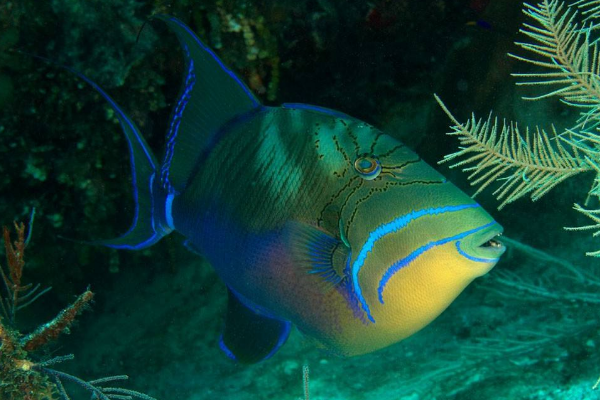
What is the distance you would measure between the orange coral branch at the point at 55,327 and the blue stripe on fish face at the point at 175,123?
610 millimetres

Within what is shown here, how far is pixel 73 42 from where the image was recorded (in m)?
2.54

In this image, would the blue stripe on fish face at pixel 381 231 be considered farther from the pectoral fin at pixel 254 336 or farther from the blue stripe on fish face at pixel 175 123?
the blue stripe on fish face at pixel 175 123

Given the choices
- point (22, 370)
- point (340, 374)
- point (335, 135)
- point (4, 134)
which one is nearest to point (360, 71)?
point (335, 135)

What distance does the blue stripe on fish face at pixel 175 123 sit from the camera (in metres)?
1.97

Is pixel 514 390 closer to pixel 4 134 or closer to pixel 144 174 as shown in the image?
pixel 144 174

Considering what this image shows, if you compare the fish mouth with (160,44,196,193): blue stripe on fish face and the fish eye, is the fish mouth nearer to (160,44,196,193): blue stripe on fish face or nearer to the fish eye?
the fish eye

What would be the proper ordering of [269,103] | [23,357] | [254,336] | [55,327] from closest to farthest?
[23,357] < [55,327] < [254,336] < [269,103]

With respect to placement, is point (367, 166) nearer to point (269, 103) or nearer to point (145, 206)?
point (145, 206)

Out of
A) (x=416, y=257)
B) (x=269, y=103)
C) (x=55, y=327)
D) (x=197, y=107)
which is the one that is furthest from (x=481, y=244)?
(x=269, y=103)

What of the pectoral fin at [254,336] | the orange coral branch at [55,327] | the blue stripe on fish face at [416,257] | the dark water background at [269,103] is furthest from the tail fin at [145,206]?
the blue stripe on fish face at [416,257]

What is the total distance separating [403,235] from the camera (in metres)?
1.67

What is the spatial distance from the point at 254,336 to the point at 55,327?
92 centimetres

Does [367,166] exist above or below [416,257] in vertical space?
above

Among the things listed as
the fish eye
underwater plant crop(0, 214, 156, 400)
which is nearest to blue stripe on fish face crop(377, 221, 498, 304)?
the fish eye
